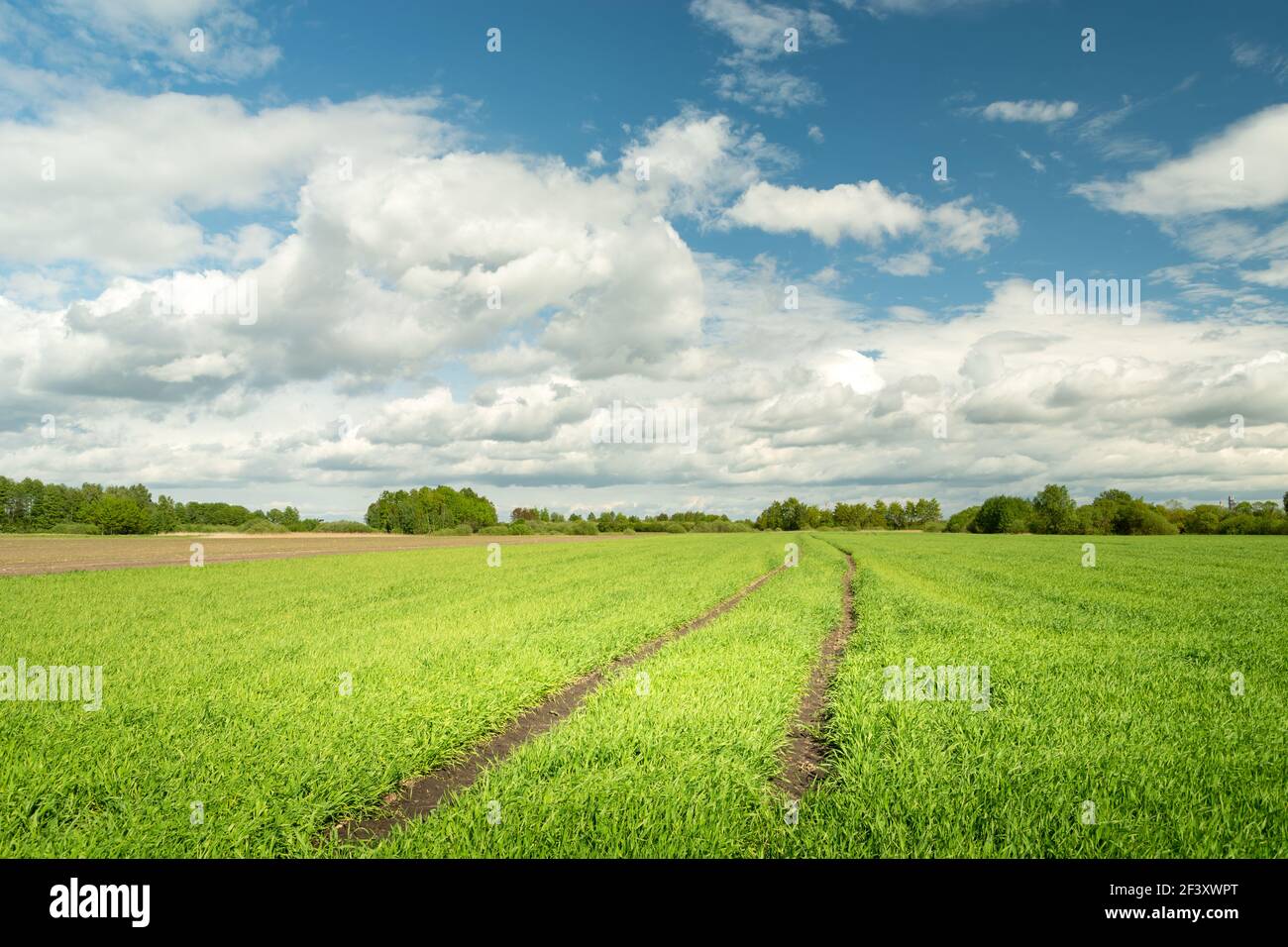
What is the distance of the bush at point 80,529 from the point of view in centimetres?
11582

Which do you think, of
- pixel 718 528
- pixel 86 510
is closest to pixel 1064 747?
pixel 86 510

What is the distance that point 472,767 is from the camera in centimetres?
688

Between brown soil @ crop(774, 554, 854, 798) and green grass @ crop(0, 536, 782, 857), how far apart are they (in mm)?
3608

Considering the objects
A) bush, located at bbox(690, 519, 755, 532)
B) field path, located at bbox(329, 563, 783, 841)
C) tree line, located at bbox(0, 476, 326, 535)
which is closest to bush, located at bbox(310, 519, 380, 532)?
tree line, located at bbox(0, 476, 326, 535)

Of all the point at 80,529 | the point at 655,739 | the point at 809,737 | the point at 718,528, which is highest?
the point at 655,739

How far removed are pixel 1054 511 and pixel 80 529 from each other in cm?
19767

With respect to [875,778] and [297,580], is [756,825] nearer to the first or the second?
[875,778]

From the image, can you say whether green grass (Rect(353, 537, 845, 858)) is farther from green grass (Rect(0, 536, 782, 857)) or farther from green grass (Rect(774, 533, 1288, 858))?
green grass (Rect(0, 536, 782, 857))

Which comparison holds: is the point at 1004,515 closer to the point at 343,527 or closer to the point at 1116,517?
the point at 1116,517

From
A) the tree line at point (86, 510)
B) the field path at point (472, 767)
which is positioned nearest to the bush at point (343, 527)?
the tree line at point (86, 510)

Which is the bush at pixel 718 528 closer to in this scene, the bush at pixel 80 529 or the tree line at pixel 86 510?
the tree line at pixel 86 510

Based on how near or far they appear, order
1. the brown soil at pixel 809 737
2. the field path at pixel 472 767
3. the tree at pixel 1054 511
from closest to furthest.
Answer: the field path at pixel 472 767, the brown soil at pixel 809 737, the tree at pixel 1054 511

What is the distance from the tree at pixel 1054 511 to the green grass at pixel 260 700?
465 feet
